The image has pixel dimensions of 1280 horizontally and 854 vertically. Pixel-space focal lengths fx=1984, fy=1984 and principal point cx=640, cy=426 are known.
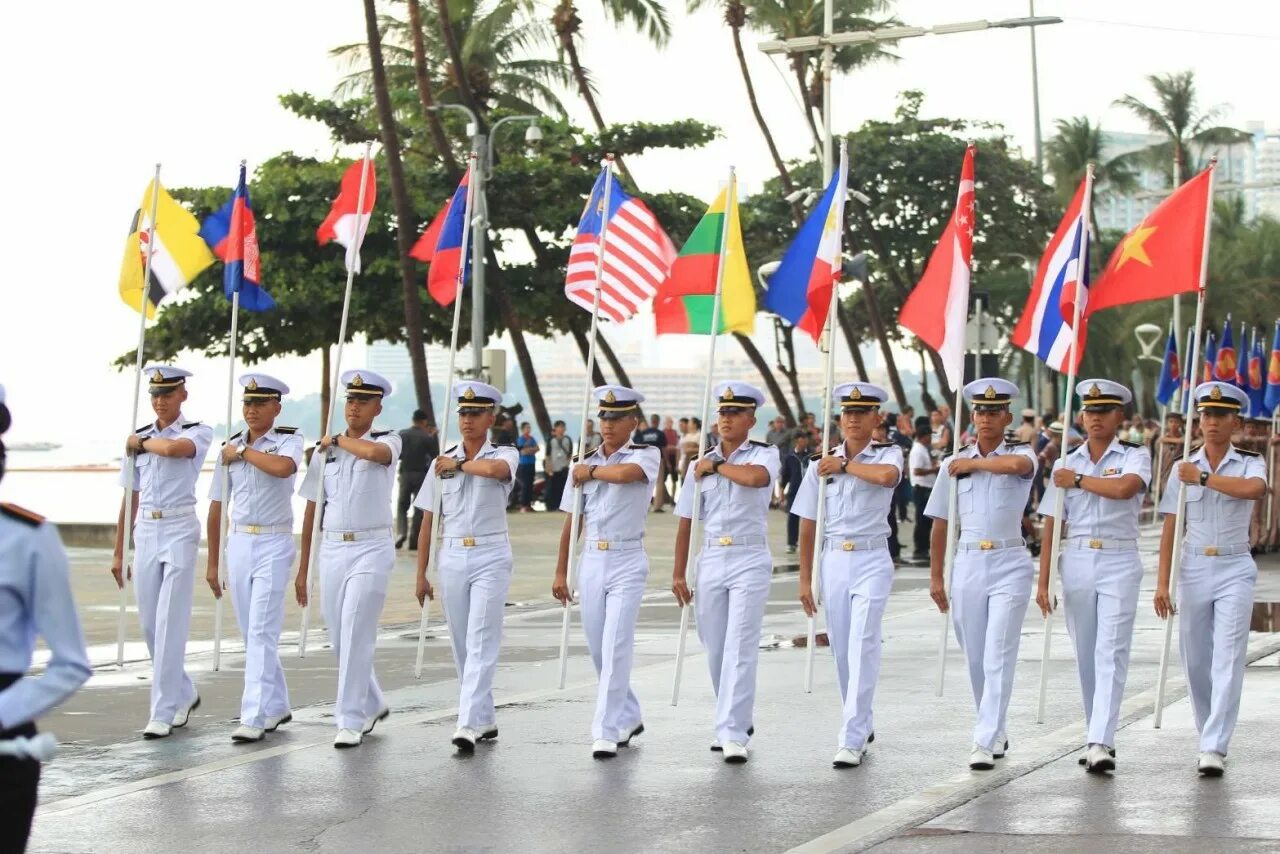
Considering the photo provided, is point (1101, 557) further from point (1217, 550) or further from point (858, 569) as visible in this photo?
point (858, 569)

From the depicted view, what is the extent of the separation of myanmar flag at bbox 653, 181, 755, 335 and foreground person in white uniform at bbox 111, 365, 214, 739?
3151 mm

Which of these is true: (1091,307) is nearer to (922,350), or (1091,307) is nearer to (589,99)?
(589,99)

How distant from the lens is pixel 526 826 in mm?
8320

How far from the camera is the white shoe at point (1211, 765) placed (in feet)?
30.8

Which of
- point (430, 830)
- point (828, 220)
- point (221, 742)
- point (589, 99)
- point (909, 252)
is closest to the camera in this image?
point (430, 830)

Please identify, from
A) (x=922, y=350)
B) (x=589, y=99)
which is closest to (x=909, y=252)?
(x=922, y=350)

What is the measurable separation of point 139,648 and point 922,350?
162ft

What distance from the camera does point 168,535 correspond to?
11.3 metres

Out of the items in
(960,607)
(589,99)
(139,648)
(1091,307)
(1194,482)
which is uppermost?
(589,99)

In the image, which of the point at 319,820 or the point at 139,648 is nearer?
the point at 319,820

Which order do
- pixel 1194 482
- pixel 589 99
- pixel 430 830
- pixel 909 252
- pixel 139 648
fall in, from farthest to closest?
1. pixel 909 252
2. pixel 589 99
3. pixel 139 648
4. pixel 1194 482
5. pixel 430 830

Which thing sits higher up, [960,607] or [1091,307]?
[1091,307]

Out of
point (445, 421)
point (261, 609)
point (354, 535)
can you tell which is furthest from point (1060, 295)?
point (261, 609)

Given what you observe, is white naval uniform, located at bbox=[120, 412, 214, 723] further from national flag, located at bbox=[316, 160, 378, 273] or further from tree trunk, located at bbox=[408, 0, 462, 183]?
tree trunk, located at bbox=[408, 0, 462, 183]
